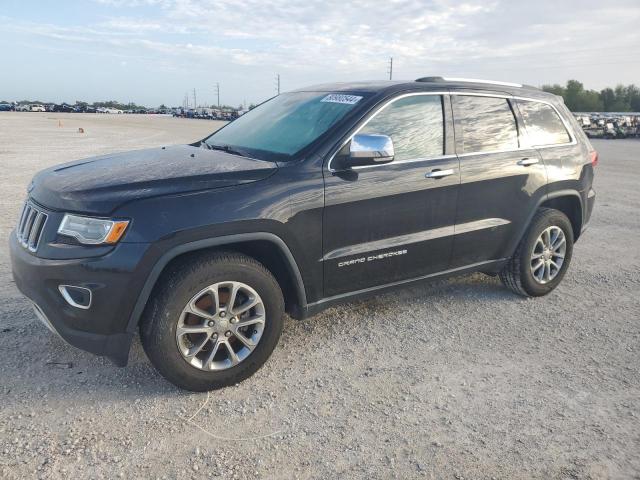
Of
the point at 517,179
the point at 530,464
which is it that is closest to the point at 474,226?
the point at 517,179

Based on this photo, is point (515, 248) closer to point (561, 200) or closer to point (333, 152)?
point (561, 200)

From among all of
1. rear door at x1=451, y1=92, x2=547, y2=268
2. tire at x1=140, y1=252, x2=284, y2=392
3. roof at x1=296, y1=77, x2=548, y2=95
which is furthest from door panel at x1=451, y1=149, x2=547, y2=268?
tire at x1=140, y1=252, x2=284, y2=392

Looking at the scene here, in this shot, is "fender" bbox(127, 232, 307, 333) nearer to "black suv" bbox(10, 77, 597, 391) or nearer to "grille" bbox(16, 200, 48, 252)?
"black suv" bbox(10, 77, 597, 391)

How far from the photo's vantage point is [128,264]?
269 centimetres

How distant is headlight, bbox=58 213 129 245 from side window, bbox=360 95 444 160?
171 centimetres

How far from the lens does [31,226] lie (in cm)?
300

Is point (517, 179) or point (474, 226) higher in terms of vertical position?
point (517, 179)

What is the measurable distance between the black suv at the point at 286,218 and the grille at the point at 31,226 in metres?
0.01

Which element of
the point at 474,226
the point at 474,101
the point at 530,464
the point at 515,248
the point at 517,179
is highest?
the point at 474,101

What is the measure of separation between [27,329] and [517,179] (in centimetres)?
393

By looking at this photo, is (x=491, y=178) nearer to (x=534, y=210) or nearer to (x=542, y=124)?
(x=534, y=210)

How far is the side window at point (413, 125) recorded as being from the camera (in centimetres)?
360

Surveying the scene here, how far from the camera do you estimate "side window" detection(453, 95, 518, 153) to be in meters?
3.97

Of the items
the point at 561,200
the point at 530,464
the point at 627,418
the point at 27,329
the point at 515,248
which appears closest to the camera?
the point at 530,464
